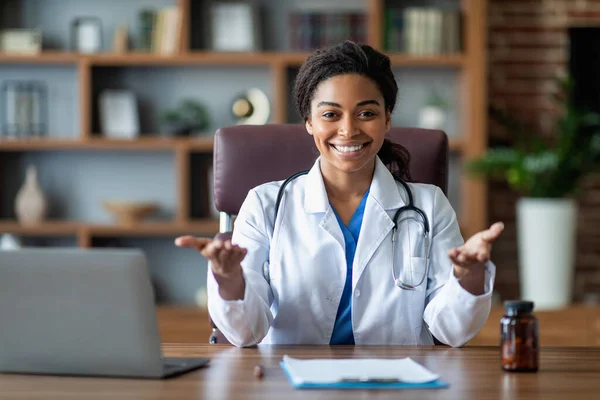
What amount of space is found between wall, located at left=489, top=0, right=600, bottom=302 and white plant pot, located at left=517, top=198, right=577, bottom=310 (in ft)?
1.17

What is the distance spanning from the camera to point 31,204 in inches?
168

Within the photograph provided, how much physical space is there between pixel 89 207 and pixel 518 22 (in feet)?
7.49

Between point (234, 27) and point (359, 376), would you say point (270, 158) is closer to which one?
point (359, 376)

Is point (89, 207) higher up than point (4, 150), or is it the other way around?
point (4, 150)

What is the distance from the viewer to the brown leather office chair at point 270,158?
2.19 metres

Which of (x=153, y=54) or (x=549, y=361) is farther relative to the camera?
(x=153, y=54)

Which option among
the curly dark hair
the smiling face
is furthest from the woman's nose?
the curly dark hair

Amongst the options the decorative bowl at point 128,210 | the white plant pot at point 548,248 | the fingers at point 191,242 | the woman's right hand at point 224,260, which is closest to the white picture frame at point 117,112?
the decorative bowl at point 128,210

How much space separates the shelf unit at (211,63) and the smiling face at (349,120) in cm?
216

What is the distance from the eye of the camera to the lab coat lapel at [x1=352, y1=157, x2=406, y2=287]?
6.49 ft

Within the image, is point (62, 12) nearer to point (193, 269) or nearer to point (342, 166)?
point (193, 269)

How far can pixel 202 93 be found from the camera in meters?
4.39

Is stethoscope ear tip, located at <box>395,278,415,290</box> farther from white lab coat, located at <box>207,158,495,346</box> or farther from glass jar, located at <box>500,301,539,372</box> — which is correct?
glass jar, located at <box>500,301,539,372</box>

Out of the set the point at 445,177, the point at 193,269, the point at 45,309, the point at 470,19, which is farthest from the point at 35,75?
the point at 45,309
